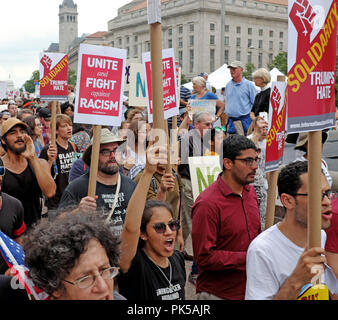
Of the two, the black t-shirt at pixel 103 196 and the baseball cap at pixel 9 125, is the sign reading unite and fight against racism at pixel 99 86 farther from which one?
the baseball cap at pixel 9 125

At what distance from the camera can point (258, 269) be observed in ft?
8.97

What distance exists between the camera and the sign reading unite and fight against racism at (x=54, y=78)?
7.30 metres

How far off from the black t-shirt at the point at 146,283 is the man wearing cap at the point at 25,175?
2.19 meters

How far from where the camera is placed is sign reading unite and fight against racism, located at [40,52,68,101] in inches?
287

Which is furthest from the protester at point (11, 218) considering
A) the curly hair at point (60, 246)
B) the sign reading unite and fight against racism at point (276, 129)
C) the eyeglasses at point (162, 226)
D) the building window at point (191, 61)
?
the building window at point (191, 61)

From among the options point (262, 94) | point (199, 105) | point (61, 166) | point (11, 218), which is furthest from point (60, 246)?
point (199, 105)

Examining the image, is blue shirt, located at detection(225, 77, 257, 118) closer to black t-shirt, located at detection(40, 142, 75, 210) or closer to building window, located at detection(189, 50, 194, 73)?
black t-shirt, located at detection(40, 142, 75, 210)

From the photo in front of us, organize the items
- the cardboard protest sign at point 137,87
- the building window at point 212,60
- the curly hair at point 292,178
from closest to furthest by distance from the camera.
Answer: the curly hair at point 292,178 → the cardboard protest sign at point 137,87 → the building window at point 212,60

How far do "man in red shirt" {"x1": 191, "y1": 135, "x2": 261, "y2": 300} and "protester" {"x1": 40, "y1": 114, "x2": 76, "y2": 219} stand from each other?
2757mm

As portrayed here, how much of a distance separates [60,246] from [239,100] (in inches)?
305

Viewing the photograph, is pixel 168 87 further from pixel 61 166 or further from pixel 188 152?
pixel 61 166

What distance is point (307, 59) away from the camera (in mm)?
2412

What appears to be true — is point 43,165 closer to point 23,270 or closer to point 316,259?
point 23,270

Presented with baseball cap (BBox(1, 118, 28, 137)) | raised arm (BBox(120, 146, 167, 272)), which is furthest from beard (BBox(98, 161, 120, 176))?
baseball cap (BBox(1, 118, 28, 137))
